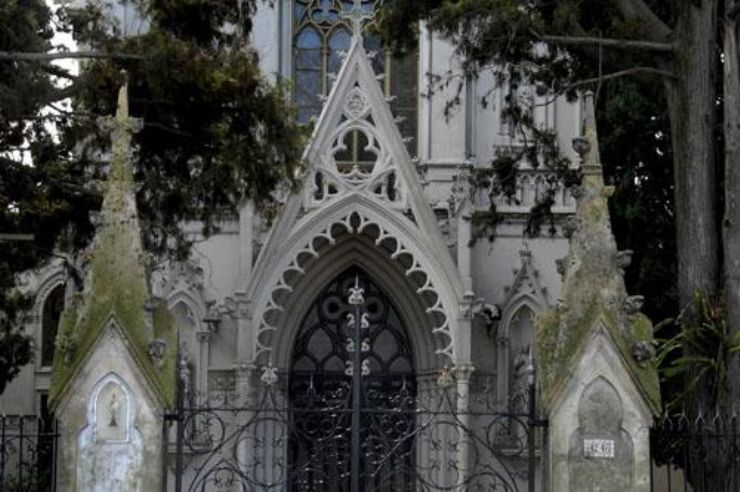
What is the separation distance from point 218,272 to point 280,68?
3.42 meters

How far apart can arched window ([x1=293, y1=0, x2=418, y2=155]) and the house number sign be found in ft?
43.8

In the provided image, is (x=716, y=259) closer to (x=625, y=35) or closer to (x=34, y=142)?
(x=625, y=35)

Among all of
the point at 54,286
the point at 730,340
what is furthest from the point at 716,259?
the point at 54,286

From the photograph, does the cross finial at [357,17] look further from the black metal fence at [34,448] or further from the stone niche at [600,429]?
Answer: the stone niche at [600,429]

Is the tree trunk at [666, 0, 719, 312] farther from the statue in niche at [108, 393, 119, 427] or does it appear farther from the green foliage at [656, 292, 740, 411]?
the statue in niche at [108, 393, 119, 427]

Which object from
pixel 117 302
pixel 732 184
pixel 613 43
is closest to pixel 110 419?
pixel 117 302

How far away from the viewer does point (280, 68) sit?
2544 cm

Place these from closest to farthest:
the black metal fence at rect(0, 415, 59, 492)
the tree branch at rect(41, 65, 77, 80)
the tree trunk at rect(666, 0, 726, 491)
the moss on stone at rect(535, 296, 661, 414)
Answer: the black metal fence at rect(0, 415, 59, 492) < the moss on stone at rect(535, 296, 661, 414) < the tree trunk at rect(666, 0, 726, 491) < the tree branch at rect(41, 65, 77, 80)

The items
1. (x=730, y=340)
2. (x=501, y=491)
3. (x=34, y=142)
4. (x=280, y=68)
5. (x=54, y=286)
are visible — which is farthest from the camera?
(x=54, y=286)

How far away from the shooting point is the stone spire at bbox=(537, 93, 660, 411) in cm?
1266

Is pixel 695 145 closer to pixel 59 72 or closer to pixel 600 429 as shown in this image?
pixel 600 429

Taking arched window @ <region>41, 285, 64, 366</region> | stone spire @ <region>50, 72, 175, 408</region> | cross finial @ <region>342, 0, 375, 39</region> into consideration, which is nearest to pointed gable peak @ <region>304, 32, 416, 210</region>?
cross finial @ <region>342, 0, 375, 39</region>

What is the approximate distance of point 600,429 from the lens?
12.6 metres

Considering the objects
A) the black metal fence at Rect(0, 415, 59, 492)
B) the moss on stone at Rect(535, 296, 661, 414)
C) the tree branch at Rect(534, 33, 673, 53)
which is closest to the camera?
the black metal fence at Rect(0, 415, 59, 492)
